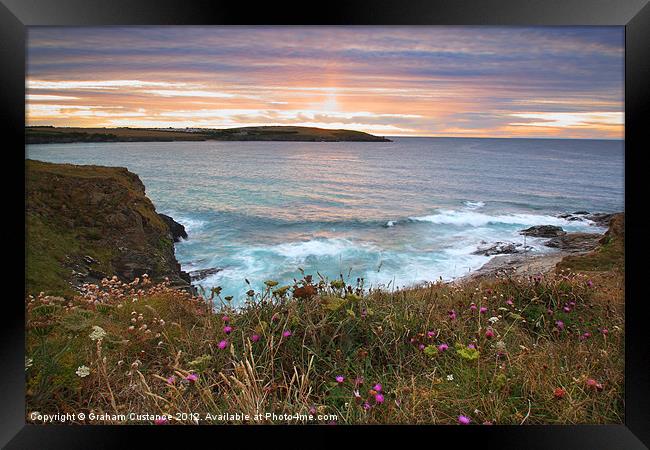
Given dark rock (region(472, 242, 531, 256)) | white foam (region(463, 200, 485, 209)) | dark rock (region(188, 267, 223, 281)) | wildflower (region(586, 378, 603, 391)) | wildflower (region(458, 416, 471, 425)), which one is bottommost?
wildflower (region(458, 416, 471, 425))

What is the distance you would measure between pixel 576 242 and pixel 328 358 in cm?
236

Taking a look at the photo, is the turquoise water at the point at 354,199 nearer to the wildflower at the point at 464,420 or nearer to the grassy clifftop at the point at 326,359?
the grassy clifftop at the point at 326,359

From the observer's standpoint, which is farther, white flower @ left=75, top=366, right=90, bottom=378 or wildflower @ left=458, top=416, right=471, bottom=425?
white flower @ left=75, top=366, right=90, bottom=378

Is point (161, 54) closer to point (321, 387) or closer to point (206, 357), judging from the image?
point (206, 357)

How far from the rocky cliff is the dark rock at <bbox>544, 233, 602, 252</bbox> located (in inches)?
124

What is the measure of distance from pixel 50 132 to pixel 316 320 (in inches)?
97.3

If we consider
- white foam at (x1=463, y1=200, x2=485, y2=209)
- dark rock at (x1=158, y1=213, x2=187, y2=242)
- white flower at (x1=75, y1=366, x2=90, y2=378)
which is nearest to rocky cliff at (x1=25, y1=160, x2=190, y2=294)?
dark rock at (x1=158, y1=213, x2=187, y2=242)

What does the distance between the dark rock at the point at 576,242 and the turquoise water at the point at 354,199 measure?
86mm

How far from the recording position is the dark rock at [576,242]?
4.01 metres

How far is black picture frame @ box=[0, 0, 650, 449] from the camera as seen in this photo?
10.7 ft

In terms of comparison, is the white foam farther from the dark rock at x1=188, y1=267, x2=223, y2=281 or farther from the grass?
the dark rock at x1=188, y1=267, x2=223, y2=281

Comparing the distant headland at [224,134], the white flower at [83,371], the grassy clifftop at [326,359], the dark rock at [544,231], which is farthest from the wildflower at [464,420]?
the white flower at [83,371]

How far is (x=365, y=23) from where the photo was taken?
331 cm

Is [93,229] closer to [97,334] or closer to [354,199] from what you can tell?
[97,334]
